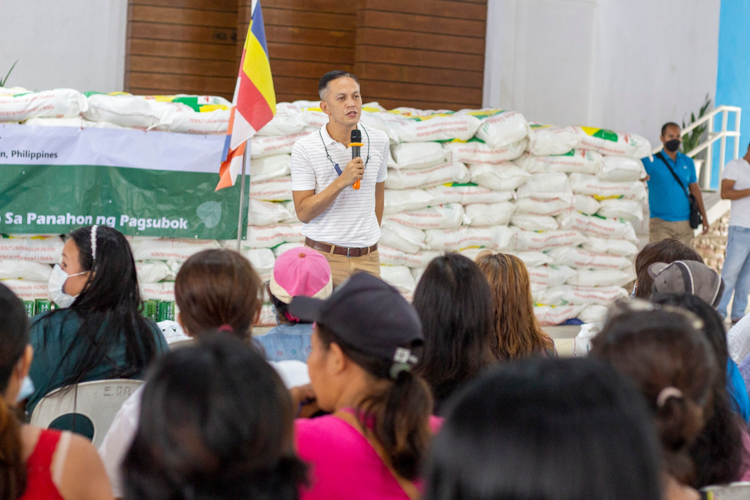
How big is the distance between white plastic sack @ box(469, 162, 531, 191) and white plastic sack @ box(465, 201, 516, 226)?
11 centimetres

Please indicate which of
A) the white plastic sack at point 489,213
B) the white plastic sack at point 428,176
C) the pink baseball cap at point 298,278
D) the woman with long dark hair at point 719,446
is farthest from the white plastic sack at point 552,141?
the woman with long dark hair at point 719,446

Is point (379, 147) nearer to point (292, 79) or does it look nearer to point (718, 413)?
point (718, 413)

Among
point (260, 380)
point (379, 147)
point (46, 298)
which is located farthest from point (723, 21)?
point (260, 380)

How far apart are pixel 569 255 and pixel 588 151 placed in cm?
70

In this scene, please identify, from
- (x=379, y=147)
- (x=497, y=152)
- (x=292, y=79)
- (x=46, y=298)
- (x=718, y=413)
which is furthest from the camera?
(x=292, y=79)

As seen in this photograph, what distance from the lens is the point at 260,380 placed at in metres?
0.80

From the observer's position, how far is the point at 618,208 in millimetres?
5312

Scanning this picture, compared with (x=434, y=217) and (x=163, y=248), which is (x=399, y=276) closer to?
(x=434, y=217)


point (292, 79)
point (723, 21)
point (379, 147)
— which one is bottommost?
point (379, 147)

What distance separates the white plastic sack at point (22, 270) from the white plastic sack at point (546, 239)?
2849 mm

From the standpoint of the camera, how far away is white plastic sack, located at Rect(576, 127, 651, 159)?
17.0 ft

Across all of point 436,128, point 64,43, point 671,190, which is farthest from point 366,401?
point 64,43

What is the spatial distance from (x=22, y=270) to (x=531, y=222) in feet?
10.0

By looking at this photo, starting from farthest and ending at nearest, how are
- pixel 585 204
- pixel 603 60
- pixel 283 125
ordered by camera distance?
pixel 603 60 → pixel 585 204 → pixel 283 125
